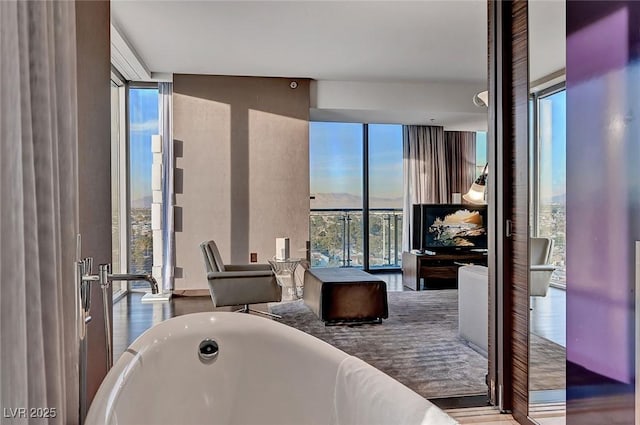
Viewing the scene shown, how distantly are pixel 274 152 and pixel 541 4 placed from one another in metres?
3.98

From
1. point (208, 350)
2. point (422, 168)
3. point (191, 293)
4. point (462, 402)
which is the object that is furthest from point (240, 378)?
point (422, 168)

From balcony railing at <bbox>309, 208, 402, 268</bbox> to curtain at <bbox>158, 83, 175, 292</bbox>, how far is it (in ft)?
7.54

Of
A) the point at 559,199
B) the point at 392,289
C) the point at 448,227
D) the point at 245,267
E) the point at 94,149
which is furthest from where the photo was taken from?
the point at 448,227

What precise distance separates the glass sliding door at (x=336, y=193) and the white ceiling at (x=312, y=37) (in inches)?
62.8

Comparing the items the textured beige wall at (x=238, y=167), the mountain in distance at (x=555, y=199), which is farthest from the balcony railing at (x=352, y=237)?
the mountain in distance at (x=555, y=199)

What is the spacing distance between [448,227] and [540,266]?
4.26 m

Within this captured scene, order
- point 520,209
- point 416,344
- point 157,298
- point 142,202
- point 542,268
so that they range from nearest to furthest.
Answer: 1. point 542,268
2. point 520,209
3. point 416,344
4. point 157,298
5. point 142,202

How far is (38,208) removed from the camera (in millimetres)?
1170

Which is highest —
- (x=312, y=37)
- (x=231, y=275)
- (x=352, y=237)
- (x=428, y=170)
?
(x=312, y=37)

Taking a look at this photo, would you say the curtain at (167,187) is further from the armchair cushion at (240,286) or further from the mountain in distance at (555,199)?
the mountain in distance at (555,199)

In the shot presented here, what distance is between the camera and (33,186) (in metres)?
1.09

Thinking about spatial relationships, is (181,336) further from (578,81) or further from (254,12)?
(254,12)

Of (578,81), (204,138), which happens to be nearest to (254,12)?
(204,138)

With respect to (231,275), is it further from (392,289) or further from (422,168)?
(422,168)
